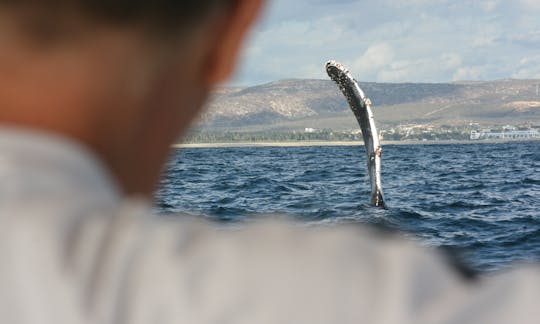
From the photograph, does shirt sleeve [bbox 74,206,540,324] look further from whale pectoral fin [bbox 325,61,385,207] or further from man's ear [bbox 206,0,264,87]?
whale pectoral fin [bbox 325,61,385,207]

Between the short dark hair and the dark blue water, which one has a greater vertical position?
the short dark hair

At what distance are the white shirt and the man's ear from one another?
213 millimetres

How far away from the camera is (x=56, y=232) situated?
1.97 feet

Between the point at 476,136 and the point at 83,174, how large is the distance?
628 feet

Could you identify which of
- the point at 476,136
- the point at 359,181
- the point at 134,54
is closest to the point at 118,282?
the point at 134,54

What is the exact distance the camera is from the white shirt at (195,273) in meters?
0.57

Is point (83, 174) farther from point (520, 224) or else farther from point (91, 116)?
point (520, 224)

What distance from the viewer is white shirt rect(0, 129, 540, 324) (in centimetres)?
57

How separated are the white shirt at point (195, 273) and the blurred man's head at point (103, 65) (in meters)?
0.05

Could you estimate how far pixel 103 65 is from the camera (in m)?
0.65

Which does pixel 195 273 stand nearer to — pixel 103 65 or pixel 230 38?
pixel 103 65

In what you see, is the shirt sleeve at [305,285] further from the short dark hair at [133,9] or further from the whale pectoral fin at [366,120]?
the whale pectoral fin at [366,120]

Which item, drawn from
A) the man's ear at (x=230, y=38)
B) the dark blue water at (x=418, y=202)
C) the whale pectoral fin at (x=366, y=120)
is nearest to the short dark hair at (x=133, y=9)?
the man's ear at (x=230, y=38)

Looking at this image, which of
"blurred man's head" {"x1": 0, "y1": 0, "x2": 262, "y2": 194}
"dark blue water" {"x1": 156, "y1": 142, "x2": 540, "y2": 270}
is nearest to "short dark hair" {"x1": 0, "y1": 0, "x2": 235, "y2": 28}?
"blurred man's head" {"x1": 0, "y1": 0, "x2": 262, "y2": 194}
